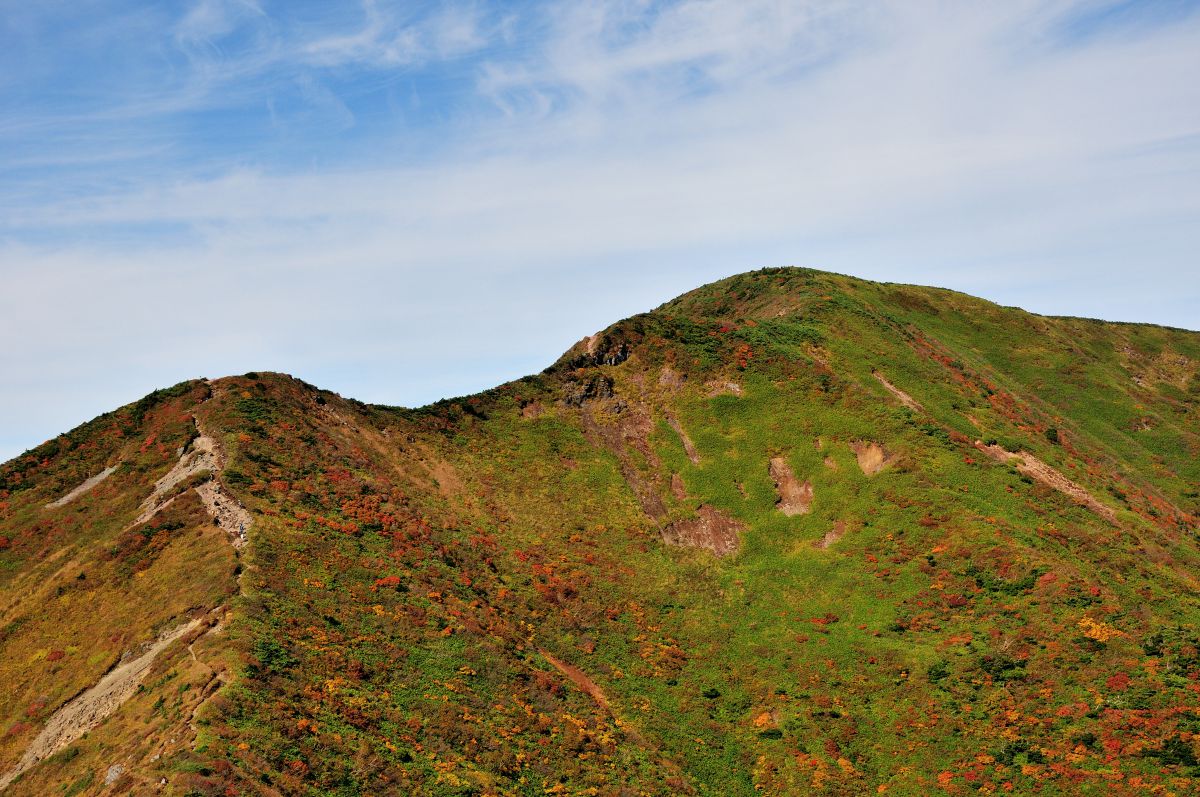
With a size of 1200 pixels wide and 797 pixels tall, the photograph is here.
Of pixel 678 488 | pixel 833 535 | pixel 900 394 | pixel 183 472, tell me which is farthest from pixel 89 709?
pixel 900 394

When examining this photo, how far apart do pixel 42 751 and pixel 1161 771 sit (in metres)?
49.3

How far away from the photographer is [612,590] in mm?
54094

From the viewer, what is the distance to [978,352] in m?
107

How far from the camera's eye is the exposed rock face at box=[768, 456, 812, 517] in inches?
2448

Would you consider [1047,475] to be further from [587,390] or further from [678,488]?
[587,390]

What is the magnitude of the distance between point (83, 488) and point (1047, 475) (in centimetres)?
7614

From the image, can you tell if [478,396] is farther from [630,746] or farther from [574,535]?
[630,746]

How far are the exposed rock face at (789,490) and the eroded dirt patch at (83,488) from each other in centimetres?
5184

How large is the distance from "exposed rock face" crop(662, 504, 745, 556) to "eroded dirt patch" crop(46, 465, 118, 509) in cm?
4208

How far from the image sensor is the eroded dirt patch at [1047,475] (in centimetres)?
5981

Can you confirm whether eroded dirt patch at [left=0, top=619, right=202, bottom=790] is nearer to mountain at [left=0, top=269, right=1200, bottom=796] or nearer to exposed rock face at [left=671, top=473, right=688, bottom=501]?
mountain at [left=0, top=269, right=1200, bottom=796]

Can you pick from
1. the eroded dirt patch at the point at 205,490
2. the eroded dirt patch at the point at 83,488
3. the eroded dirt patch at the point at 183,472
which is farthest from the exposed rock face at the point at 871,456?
the eroded dirt patch at the point at 83,488

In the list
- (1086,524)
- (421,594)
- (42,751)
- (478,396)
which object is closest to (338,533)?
(421,594)

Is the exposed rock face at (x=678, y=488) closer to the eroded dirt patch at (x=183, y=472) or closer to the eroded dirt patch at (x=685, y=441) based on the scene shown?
the eroded dirt patch at (x=685, y=441)
